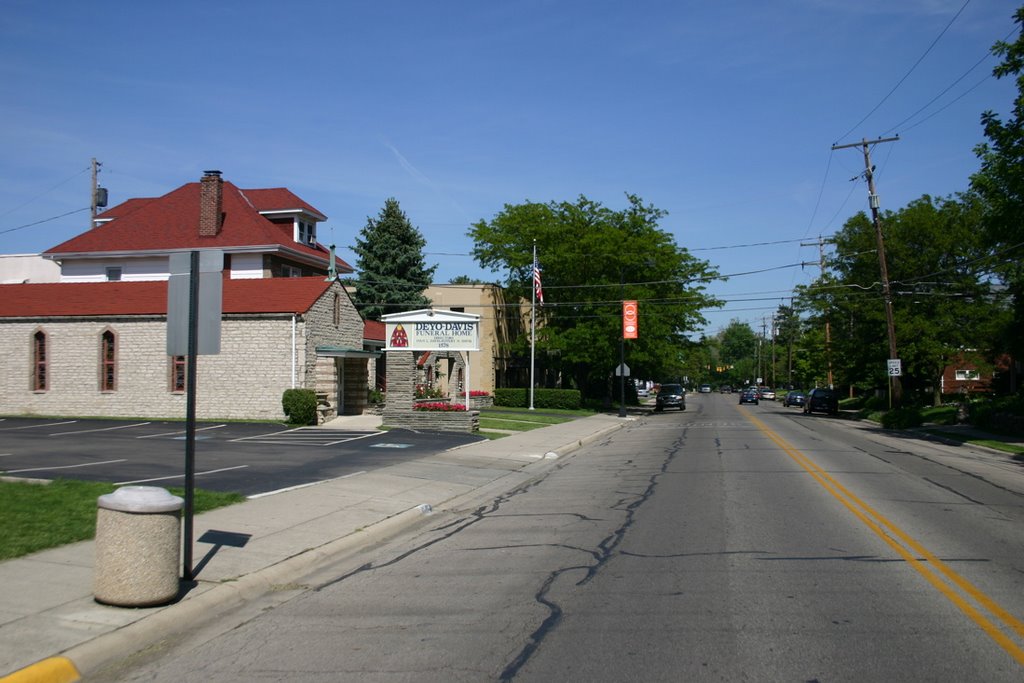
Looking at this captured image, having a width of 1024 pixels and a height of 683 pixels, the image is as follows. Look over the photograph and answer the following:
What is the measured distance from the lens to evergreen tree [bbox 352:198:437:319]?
160ft

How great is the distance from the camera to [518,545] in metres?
9.72

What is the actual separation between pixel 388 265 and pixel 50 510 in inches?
1539

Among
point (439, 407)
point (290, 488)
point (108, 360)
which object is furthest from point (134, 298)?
point (290, 488)

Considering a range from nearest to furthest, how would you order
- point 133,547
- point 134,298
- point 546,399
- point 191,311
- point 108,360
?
point 133,547
point 191,311
point 108,360
point 134,298
point 546,399

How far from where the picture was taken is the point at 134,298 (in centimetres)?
3247

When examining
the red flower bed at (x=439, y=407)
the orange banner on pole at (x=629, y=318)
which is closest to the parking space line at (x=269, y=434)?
the red flower bed at (x=439, y=407)

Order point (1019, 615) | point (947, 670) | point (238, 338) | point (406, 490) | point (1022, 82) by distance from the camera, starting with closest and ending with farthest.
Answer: point (947, 670), point (1019, 615), point (406, 490), point (1022, 82), point (238, 338)

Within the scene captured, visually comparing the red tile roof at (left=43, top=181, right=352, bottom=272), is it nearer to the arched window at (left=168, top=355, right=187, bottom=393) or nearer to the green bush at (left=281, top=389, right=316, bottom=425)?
the arched window at (left=168, top=355, right=187, bottom=393)

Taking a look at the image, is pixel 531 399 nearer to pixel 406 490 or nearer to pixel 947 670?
pixel 406 490

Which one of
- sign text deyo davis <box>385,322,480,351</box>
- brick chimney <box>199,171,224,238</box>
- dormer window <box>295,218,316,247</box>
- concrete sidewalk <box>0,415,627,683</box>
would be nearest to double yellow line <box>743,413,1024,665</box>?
concrete sidewalk <box>0,415,627,683</box>

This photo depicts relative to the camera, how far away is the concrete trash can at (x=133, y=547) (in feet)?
21.4

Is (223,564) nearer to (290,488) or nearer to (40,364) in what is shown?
(290,488)

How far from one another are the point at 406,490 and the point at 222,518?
12.9ft

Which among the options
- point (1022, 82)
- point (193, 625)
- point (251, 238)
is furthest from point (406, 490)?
point (251, 238)
